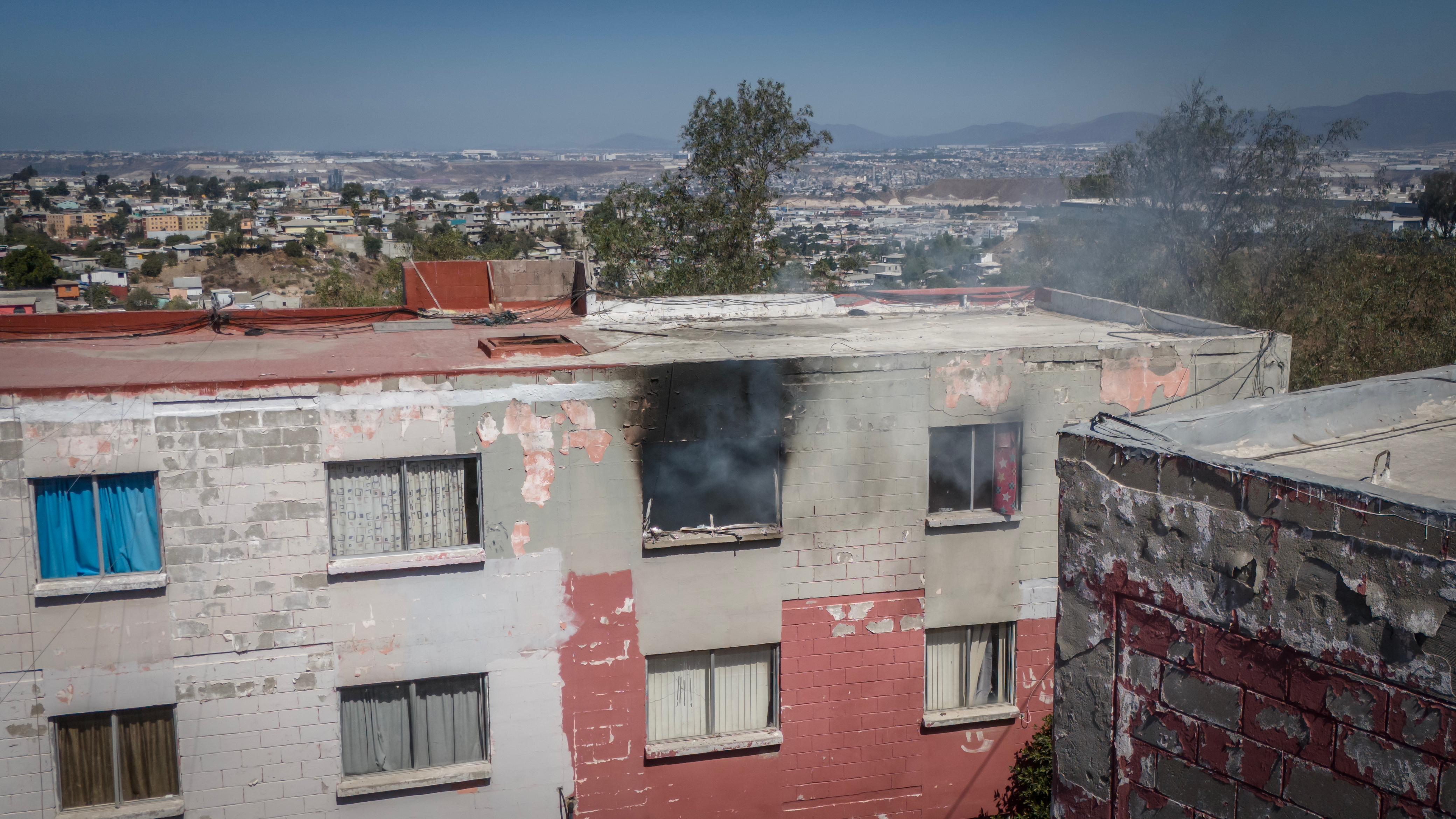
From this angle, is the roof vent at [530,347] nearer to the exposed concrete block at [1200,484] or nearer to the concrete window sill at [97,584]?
the concrete window sill at [97,584]

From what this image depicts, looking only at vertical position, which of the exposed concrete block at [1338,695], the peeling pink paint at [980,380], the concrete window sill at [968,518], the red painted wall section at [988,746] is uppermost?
the peeling pink paint at [980,380]

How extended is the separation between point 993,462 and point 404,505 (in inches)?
283

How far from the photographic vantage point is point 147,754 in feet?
36.5

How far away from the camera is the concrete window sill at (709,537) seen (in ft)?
39.5

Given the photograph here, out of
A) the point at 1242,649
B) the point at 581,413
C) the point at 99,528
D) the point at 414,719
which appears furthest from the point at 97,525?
the point at 1242,649

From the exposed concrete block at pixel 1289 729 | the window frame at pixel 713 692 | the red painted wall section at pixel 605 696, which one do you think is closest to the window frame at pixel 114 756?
the red painted wall section at pixel 605 696

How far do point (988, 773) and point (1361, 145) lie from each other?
40416mm

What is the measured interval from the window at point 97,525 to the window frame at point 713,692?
567 centimetres

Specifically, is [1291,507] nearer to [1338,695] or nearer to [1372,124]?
[1338,695]

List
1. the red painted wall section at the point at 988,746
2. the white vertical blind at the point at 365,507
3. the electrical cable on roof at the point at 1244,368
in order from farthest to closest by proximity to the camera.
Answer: the electrical cable on roof at the point at 1244,368
the red painted wall section at the point at 988,746
the white vertical blind at the point at 365,507

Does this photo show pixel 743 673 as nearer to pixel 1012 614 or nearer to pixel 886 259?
pixel 1012 614

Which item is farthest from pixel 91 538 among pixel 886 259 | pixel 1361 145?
pixel 1361 145

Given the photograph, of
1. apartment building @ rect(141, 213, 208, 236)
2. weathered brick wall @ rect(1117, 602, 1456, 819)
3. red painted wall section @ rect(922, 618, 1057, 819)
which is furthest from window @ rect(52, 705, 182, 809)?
apartment building @ rect(141, 213, 208, 236)

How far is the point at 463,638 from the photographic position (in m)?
11.6
